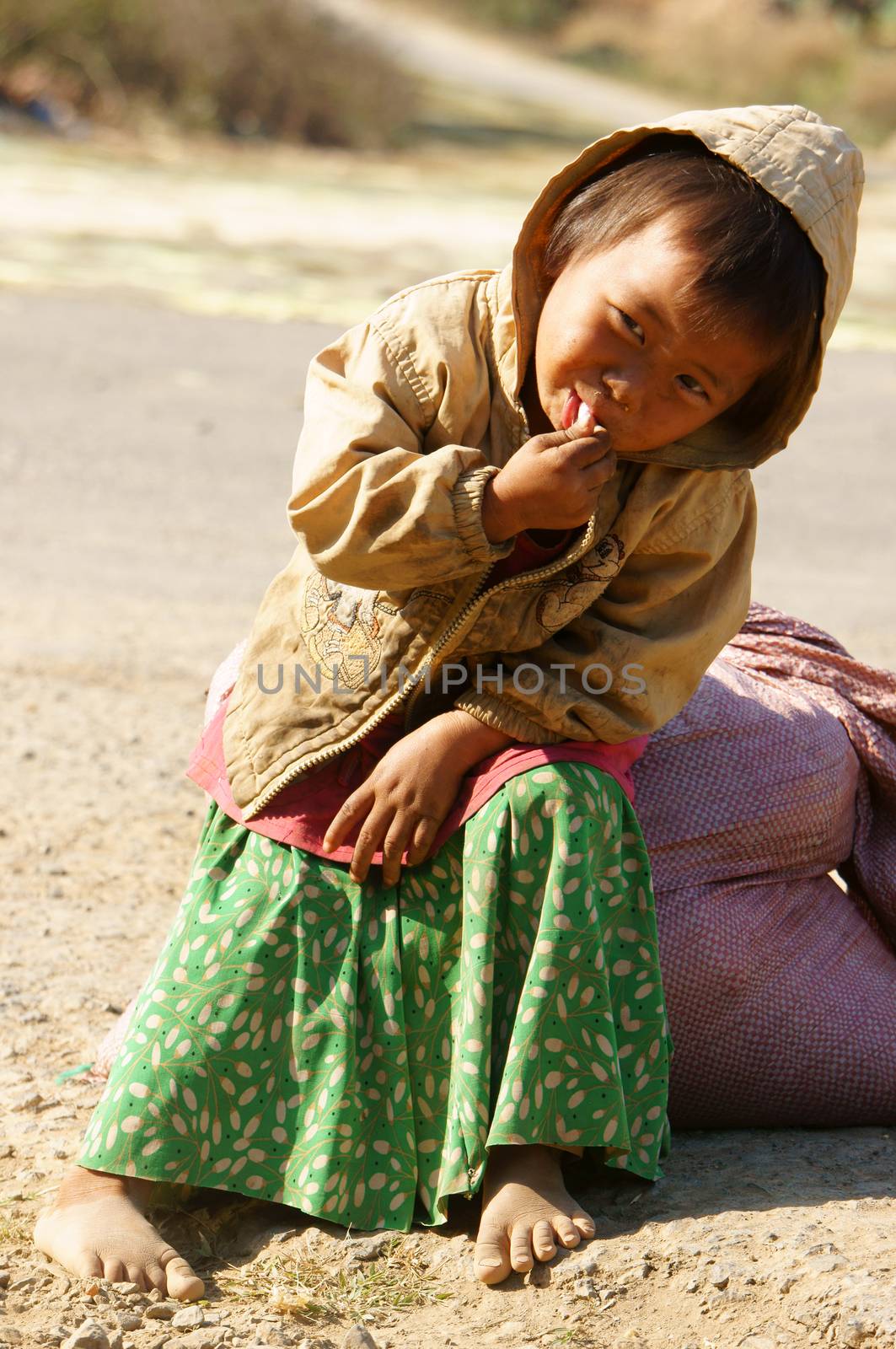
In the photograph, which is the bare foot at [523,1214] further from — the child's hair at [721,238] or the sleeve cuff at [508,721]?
the child's hair at [721,238]

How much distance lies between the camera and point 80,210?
41.7 feet

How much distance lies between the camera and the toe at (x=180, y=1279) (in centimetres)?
224

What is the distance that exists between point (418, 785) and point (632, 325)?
702 mm

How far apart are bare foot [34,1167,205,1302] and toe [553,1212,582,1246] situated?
482mm

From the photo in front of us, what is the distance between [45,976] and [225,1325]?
117 centimetres

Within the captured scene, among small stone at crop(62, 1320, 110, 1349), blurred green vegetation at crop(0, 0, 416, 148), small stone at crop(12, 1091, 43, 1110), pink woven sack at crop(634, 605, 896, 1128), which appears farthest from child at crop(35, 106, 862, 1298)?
blurred green vegetation at crop(0, 0, 416, 148)

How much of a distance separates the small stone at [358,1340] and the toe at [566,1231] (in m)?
0.30

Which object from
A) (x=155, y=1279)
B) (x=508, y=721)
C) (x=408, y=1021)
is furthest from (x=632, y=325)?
(x=155, y=1279)

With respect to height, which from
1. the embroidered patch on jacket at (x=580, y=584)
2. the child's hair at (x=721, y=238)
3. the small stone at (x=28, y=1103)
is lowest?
the small stone at (x=28, y=1103)

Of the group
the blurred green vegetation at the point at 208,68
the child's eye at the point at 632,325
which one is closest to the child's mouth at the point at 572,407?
the child's eye at the point at 632,325

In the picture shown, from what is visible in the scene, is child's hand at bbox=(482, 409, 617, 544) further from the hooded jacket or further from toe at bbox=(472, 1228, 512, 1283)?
toe at bbox=(472, 1228, 512, 1283)

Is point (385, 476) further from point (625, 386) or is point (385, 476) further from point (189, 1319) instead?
point (189, 1319)

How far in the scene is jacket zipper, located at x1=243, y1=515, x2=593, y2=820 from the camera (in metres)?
2.39

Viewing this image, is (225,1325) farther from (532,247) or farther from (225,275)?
(225,275)
